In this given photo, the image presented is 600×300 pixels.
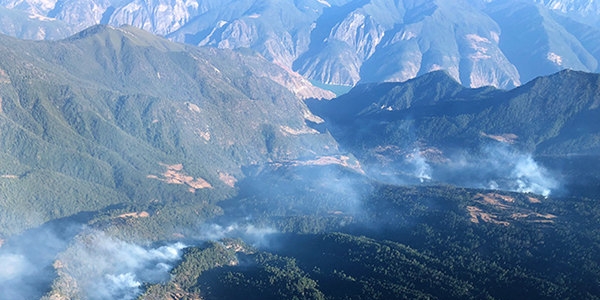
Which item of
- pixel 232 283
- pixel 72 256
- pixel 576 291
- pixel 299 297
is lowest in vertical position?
pixel 576 291

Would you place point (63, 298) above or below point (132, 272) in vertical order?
below

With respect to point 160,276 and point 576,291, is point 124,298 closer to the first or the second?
point 160,276

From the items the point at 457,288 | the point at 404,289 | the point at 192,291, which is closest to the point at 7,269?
the point at 192,291

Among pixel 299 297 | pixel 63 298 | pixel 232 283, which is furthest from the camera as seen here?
pixel 232 283

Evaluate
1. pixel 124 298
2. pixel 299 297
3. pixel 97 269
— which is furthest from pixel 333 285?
pixel 97 269

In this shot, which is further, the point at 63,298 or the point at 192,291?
the point at 192,291

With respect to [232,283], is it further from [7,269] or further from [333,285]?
[7,269]

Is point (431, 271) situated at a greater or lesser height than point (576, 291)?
greater

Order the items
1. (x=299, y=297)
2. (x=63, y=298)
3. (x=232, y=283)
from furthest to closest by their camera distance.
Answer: (x=232, y=283) < (x=299, y=297) < (x=63, y=298)

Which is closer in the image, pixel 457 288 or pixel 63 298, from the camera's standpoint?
pixel 63 298
